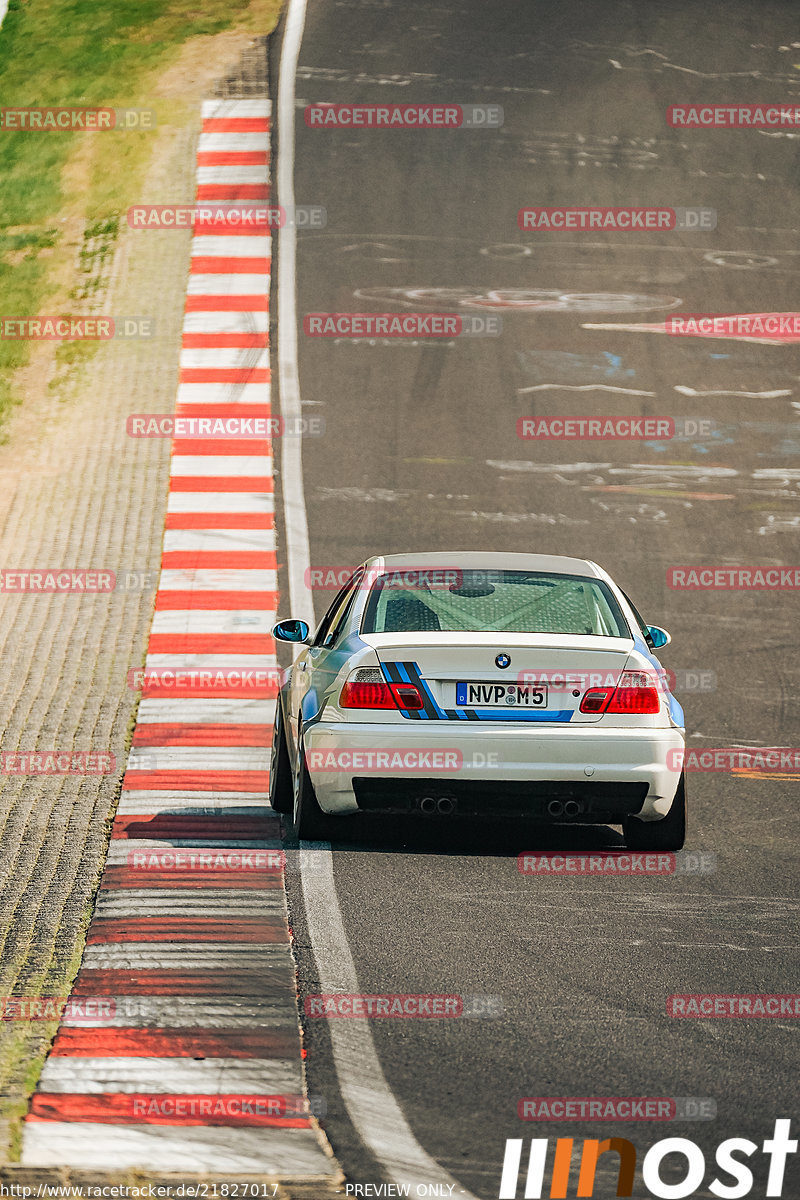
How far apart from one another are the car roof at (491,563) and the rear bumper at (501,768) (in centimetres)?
123

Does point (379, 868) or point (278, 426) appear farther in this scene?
point (278, 426)

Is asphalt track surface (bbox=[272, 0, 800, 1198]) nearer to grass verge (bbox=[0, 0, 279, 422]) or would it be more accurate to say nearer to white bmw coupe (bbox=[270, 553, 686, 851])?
white bmw coupe (bbox=[270, 553, 686, 851])

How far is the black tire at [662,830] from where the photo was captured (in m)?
7.95

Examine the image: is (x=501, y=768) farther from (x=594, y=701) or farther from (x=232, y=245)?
(x=232, y=245)

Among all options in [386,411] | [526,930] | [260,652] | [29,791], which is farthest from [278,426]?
[526,930]

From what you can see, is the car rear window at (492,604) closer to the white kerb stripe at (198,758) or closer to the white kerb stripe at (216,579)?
the white kerb stripe at (198,758)

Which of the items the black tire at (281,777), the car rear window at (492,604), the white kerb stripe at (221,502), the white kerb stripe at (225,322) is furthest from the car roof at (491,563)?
the white kerb stripe at (225,322)

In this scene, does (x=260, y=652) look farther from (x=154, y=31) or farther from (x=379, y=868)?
(x=154, y=31)

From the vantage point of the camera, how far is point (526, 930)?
681 centimetres

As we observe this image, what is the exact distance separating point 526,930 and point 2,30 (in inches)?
1152

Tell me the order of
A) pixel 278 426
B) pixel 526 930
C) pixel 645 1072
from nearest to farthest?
pixel 645 1072 → pixel 526 930 → pixel 278 426

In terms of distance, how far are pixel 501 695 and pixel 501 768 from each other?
0.37 meters

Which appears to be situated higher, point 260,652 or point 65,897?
point 65,897

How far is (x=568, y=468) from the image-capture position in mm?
18078
